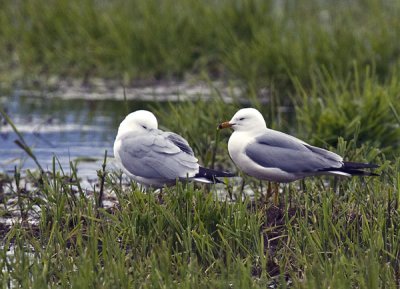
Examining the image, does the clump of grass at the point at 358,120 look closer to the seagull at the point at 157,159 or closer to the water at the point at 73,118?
the water at the point at 73,118

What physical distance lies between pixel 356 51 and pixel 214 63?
2312 mm

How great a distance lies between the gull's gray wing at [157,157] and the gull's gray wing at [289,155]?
1.28 feet

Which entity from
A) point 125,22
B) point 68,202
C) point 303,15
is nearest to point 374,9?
point 303,15

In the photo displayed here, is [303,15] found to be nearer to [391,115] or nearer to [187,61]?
[187,61]

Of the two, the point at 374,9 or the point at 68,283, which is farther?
the point at 374,9

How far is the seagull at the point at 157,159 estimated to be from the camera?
6.41 m

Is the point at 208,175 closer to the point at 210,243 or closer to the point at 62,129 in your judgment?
the point at 210,243

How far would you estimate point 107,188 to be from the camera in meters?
7.82

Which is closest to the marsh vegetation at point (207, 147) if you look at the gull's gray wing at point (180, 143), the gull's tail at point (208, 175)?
the gull's tail at point (208, 175)

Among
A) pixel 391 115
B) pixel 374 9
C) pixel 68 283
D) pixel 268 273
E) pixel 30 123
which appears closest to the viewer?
pixel 68 283

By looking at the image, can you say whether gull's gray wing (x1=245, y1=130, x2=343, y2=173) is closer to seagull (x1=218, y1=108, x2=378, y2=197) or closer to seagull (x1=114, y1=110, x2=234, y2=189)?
seagull (x1=218, y1=108, x2=378, y2=197)

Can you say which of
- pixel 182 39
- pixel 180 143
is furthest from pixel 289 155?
pixel 182 39

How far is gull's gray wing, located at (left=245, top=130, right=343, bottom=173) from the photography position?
645cm

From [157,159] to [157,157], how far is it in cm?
2
